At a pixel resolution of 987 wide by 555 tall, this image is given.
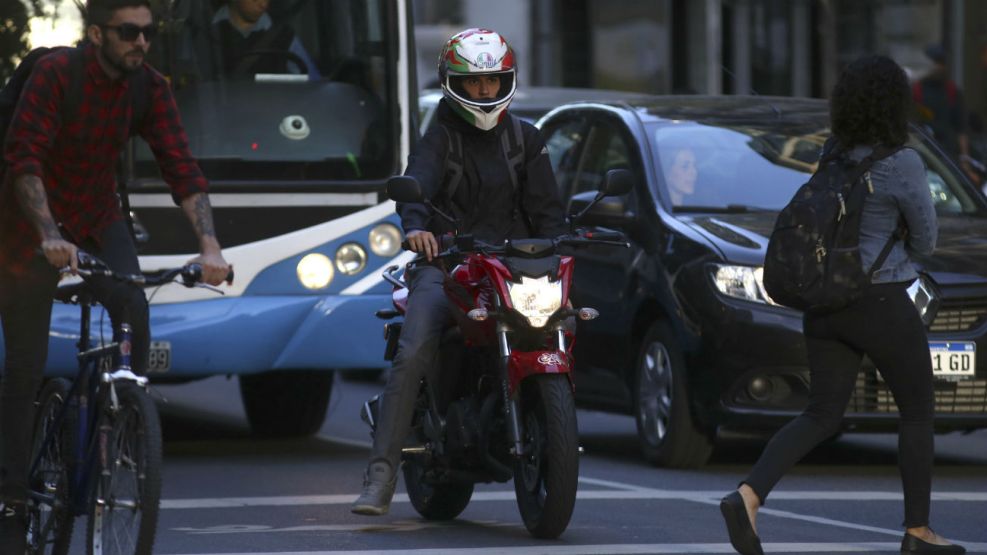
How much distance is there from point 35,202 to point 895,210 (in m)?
2.71

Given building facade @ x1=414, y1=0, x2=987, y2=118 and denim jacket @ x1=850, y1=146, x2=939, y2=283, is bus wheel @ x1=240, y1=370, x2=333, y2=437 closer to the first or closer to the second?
denim jacket @ x1=850, y1=146, x2=939, y2=283

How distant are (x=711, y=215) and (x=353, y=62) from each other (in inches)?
77.6

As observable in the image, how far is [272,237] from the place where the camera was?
1083 centimetres

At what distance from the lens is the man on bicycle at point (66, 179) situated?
6.70 metres

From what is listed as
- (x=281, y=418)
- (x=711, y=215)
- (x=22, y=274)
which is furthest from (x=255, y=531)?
(x=281, y=418)

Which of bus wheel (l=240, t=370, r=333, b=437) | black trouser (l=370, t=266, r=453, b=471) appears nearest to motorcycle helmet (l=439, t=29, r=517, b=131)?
black trouser (l=370, t=266, r=453, b=471)

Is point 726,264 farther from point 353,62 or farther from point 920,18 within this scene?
point 920,18

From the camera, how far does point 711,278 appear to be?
392 inches

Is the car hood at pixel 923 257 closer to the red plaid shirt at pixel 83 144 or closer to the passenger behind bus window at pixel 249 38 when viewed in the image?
the passenger behind bus window at pixel 249 38

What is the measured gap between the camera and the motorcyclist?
7980 mm

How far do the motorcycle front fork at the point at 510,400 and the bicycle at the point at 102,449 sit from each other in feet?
5.04

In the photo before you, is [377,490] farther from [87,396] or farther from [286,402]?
[286,402]

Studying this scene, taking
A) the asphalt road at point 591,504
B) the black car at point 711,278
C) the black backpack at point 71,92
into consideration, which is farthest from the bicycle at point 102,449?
the black car at point 711,278

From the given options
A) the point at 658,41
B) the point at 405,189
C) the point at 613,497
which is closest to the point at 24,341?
the point at 405,189
